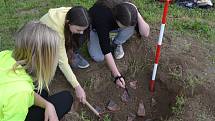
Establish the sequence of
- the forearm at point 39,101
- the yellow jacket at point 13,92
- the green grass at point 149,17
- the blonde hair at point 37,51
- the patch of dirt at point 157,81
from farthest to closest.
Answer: the green grass at point 149,17 → the patch of dirt at point 157,81 → the forearm at point 39,101 → the blonde hair at point 37,51 → the yellow jacket at point 13,92

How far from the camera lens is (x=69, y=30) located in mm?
3762

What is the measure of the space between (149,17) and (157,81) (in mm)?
1112

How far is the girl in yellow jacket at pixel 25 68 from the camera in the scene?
8.61 feet

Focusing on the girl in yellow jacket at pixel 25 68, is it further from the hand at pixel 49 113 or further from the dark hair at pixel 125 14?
the dark hair at pixel 125 14

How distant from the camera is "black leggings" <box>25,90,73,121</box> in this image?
3163mm

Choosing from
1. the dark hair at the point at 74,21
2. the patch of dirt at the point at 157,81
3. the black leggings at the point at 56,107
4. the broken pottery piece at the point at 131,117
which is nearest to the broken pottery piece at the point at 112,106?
the patch of dirt at the point at 157,81

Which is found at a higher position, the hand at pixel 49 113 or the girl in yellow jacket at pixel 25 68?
the girl in yellow jacket at pixel 25 68

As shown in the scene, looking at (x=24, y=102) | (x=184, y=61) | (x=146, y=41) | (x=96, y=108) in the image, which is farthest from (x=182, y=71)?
(x=24, y=102)

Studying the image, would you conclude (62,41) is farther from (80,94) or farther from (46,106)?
(46,106)

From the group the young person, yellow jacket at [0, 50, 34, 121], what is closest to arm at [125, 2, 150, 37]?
the young person

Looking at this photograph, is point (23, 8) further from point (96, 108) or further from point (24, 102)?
point (24, 102)

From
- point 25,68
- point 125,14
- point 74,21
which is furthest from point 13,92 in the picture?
point 125,14

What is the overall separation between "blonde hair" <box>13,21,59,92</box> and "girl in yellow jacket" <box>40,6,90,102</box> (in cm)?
78

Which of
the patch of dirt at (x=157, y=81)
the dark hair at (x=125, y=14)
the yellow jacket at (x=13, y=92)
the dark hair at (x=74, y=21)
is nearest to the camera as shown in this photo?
the yellow jacket at (x=13, y=92)
